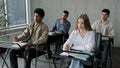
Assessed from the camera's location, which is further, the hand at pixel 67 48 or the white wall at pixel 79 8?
the white wall at pixel 79 8

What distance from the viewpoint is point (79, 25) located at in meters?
3.24

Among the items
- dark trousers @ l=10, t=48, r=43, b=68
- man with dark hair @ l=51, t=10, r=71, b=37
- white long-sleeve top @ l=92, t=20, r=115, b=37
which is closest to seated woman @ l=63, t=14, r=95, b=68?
dark trousers @ l=10, t=48, r=43, b=68

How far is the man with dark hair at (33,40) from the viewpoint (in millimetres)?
3699

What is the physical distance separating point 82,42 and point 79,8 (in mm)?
3832

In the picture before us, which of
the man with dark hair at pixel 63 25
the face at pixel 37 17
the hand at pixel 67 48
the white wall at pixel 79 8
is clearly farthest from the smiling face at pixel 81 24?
the white wall at pixel 79 8

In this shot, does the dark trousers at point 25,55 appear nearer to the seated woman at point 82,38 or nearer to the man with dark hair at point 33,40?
the man with dark hair at point 33,40

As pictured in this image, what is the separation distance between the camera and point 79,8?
6.93 m

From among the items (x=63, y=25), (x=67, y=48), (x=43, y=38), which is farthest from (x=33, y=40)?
(x=63, y=25)

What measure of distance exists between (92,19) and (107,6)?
2.02 ft

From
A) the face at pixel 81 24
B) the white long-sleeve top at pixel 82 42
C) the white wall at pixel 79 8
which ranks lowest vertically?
the white long-sleeve top at pixel 82 42

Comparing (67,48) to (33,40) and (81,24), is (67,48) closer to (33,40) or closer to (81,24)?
(81,24)

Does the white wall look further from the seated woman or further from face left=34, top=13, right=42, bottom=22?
the seated woman

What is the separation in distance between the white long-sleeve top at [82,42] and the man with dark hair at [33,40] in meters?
0.69

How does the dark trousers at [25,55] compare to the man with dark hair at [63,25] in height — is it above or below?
below
